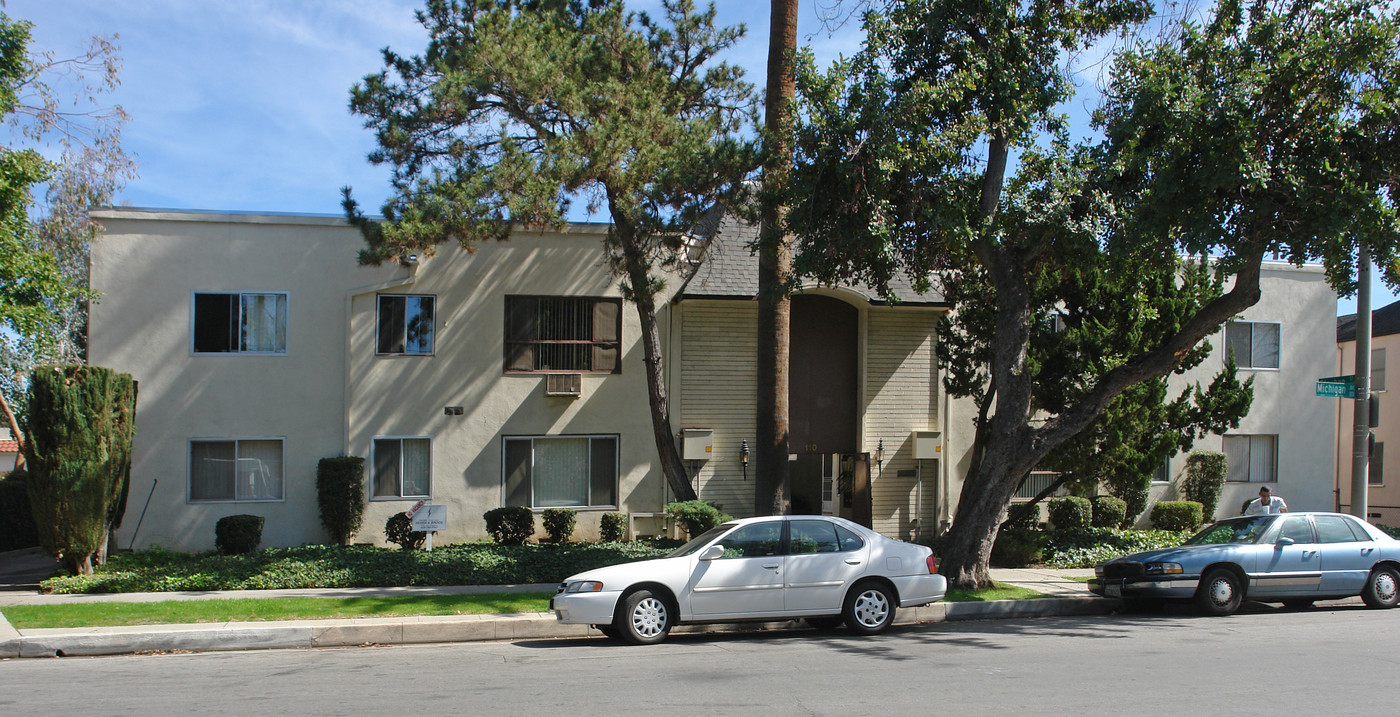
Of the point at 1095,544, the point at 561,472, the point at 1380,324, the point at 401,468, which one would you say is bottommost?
the point at 1095,544

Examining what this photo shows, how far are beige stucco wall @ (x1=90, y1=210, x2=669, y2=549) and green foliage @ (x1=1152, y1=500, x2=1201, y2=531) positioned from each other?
10701 millimetres

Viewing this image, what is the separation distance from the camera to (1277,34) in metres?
12.2

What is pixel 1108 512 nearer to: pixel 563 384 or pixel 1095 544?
pixel 1095 544

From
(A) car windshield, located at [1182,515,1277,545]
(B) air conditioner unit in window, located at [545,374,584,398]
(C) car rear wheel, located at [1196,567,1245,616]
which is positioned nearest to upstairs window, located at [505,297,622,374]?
(B) air conditioner unit in window, located at [545,374,584,398]

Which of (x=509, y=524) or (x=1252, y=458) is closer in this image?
(x=509, y=524)

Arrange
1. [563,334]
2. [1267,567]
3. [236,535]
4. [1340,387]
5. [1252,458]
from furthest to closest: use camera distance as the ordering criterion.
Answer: [1252,458] < [563,334] < [236,535] < [1340,387] < [1267,567]

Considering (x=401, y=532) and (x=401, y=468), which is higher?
(x=401, y=468)

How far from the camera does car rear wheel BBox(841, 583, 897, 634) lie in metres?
10.7

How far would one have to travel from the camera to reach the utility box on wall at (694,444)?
18328mm

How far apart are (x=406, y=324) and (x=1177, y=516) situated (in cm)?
1620

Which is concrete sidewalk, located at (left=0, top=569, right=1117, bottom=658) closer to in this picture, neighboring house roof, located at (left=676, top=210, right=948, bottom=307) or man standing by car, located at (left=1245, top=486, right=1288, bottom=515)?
man standing by car, located at (left=1245, top=486, right=1288, bottom=515)

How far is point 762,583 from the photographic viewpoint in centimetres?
1046

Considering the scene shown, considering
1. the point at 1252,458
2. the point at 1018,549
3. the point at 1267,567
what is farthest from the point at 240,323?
the point at 1252,458

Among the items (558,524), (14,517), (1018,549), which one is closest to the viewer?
(1018,549)
